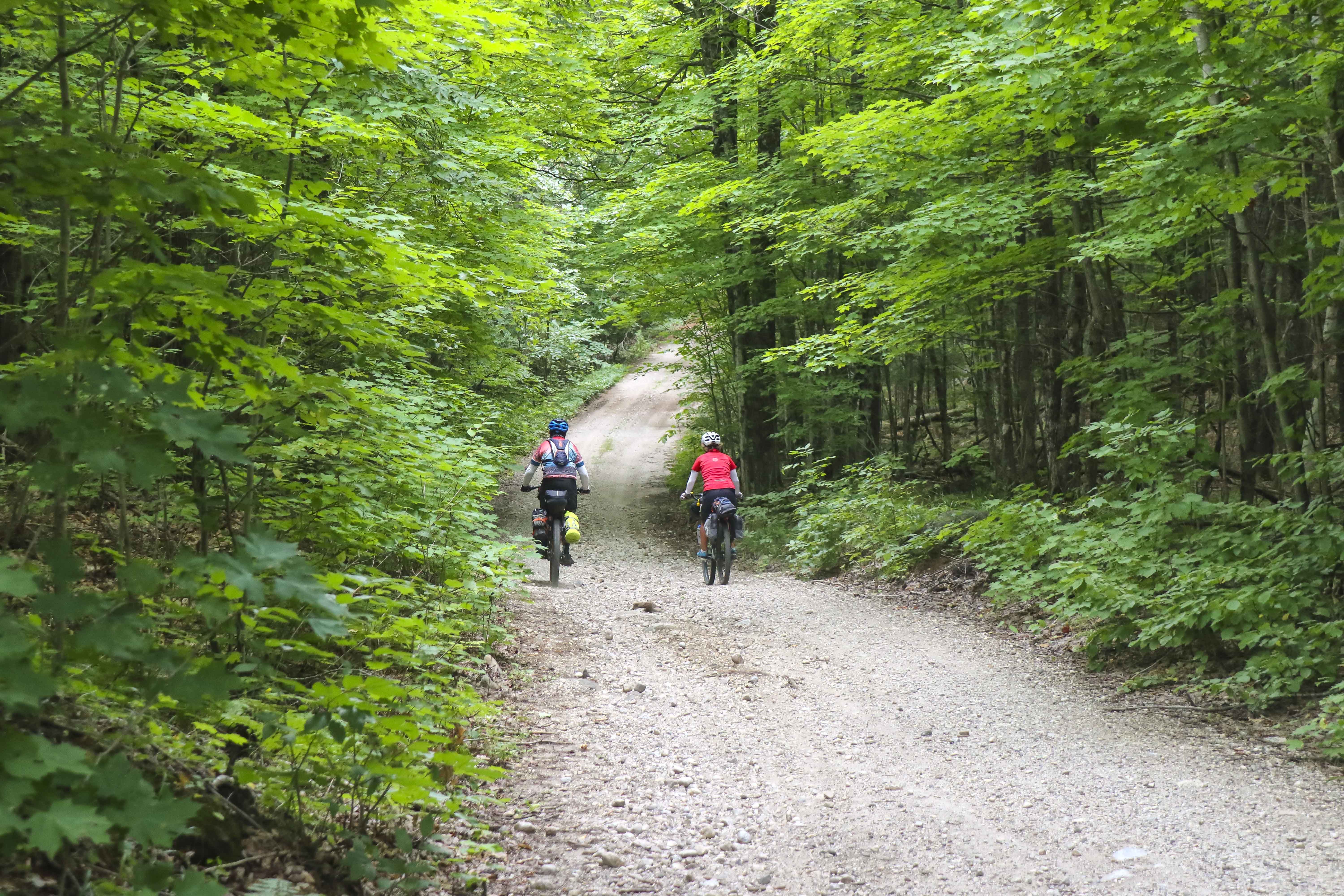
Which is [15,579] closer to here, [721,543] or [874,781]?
[874,781]

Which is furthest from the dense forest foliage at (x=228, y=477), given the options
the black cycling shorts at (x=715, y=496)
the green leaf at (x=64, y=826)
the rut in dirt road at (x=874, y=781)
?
the black cycling shorts at (x=715, y=496)

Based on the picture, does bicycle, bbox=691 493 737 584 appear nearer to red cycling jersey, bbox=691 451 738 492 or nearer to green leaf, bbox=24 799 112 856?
red cycling jersey, bbox=691 451 738 492

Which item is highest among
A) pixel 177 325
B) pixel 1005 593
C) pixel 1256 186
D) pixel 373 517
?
pixel 1256 186

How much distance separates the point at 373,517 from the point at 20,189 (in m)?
3.08

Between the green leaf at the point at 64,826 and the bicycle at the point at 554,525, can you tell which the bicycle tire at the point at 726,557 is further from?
the green leaf at the point at 64,826

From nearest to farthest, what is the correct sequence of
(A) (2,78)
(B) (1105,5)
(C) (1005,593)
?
(A) (2,78) → (B) (1105,5) → (C) (1005,593)

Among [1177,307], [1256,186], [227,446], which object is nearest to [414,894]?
[227,446]

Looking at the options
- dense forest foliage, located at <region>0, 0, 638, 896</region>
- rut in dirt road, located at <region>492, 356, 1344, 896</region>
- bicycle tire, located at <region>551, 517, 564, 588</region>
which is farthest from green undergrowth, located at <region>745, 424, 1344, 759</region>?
bicycle tire, located at <region>551, 517, 564, 588</region>

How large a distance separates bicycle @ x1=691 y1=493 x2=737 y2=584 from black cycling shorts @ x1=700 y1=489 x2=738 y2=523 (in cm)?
7

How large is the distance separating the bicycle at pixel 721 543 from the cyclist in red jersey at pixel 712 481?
6 centimetres

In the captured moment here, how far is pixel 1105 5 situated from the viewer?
5695 millimetres

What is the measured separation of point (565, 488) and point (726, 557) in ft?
7.95

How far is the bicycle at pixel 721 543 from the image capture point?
11891mm

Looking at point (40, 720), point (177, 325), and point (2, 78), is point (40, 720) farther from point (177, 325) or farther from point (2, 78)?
point (2, 78)
